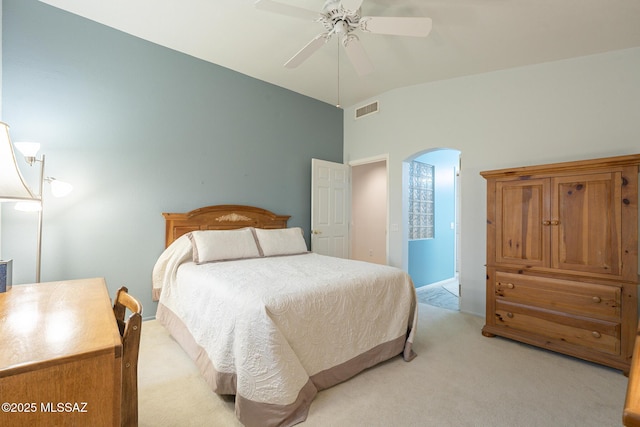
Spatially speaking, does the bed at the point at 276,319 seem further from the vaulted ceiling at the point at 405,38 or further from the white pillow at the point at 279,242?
the vaulted ceiling at the point at 405,38

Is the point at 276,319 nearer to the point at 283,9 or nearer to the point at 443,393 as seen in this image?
the point at 443,393

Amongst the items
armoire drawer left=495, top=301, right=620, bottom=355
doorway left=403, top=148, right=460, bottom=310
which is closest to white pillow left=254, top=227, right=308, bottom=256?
doorway left=403, top=148, right=460, bottom=310

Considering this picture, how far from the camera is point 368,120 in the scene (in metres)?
4.67

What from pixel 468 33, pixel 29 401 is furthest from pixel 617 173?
pixel 29 401

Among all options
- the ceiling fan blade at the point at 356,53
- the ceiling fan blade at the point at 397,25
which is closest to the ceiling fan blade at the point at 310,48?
the ceiling fan blade at the point at 356,53

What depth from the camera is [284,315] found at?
1738 mm

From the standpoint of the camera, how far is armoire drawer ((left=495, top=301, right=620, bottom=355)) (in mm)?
2234

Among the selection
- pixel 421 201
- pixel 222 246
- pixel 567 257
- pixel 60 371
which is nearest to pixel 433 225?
pixel 421 201

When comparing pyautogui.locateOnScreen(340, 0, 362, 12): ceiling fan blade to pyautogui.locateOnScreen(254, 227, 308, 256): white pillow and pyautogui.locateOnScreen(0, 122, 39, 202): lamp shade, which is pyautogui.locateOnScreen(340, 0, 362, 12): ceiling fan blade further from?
pyautogui.locateOnScreen(254, 227, 308, 256): white pillow

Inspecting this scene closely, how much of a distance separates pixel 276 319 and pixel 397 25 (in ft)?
7.22

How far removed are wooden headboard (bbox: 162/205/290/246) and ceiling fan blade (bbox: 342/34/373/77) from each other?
2.21 m

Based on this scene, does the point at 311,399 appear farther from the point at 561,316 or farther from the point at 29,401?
the point at 561,316

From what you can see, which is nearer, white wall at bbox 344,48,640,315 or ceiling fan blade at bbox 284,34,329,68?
ceiling fan blade at bbox 284,34,329,68

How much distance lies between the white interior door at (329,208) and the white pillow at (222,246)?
138 cm
